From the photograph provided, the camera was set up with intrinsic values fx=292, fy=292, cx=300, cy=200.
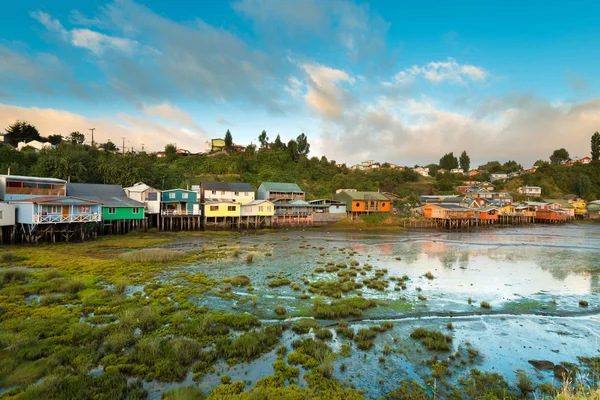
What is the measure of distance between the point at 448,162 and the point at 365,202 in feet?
342

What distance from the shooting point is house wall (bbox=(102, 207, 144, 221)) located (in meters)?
40.7

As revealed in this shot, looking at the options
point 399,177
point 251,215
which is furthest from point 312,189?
point 399,177

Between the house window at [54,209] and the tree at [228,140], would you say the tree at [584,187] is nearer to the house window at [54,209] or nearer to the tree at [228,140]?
the tree at [228,140]

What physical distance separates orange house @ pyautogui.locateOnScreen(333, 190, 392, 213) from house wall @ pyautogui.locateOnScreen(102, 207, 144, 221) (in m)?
41.6

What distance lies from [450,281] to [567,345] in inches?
396

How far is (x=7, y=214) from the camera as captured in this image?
3164cm

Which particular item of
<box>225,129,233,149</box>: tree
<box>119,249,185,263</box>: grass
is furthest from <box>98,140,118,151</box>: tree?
<box>119,249,185,263</box>: grass

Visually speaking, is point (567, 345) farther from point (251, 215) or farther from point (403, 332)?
point (251, 215)

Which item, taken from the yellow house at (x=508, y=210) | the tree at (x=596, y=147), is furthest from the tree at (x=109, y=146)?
the tree at (x=596, y=147)

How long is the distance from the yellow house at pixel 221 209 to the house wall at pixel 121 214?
10661mm

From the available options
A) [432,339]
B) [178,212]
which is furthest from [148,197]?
[432,339]

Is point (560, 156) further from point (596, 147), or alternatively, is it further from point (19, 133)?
point (19, 133)

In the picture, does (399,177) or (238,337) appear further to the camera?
(399,177)

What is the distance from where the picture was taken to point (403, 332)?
A: 13.3 meters
